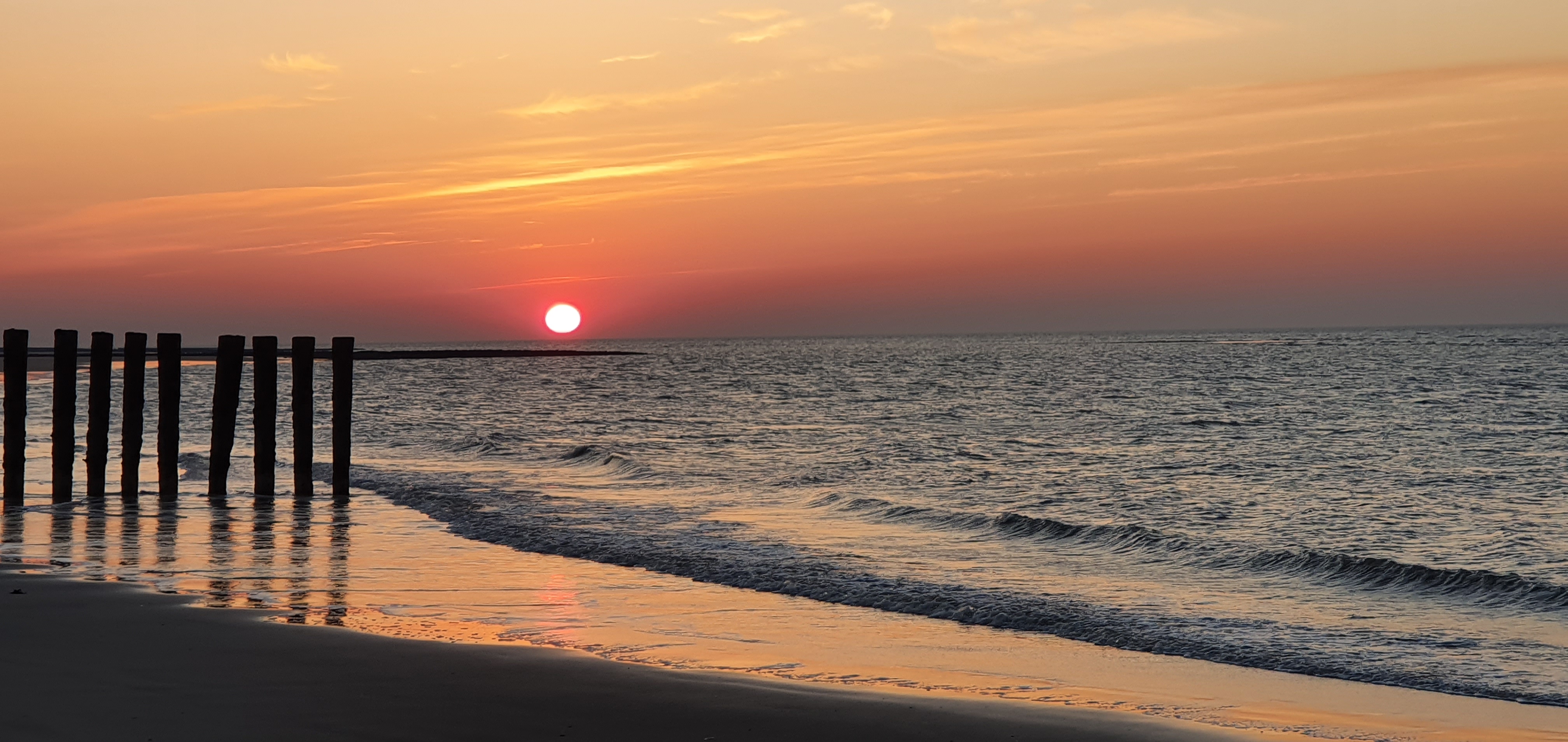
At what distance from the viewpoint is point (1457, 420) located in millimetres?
36094

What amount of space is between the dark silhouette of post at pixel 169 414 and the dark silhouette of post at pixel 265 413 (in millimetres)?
1004

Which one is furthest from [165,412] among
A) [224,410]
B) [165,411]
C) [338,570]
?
[338,570]

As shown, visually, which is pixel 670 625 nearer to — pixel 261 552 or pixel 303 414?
pixel 261 552

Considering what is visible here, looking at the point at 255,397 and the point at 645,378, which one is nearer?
the point at 255,397

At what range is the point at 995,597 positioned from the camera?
11586 mm

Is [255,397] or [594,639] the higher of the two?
[255,397]

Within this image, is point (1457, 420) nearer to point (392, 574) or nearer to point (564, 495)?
point (564, 495)

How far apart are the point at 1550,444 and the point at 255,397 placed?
26407mm

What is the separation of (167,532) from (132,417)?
3.90 meters

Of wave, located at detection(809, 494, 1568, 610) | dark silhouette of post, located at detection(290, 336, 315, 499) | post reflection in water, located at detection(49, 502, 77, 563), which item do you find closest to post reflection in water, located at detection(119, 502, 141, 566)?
post reflection in water, located at detection(49, 502, 77, 563)

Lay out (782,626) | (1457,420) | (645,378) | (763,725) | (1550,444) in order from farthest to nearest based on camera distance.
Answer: (645,378), (1457,420), (1550,444), (782,626), (763,725)

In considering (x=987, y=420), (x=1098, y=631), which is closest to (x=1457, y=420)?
(x=987, y=420)

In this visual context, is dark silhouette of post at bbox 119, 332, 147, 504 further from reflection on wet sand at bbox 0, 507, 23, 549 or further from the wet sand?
the wet sand

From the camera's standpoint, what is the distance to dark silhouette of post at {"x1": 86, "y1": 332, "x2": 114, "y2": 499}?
56.4ft
